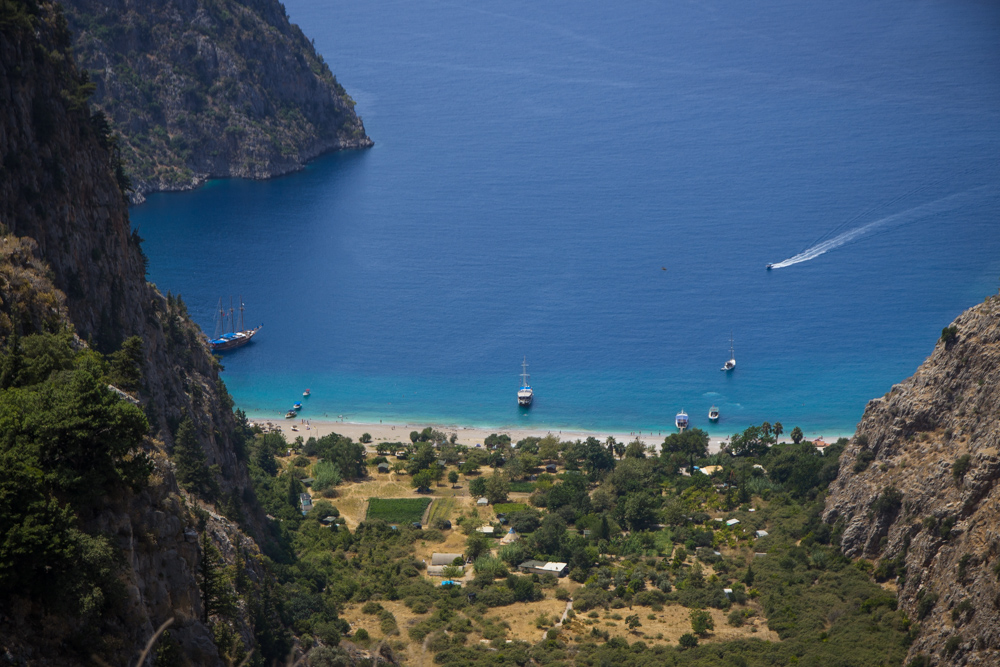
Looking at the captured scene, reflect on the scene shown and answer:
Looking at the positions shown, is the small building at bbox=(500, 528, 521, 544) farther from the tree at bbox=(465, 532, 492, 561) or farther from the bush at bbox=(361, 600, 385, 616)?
the bush at bbox=(361, 600, 385, 616)

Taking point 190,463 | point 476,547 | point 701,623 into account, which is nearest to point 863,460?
point 701,623

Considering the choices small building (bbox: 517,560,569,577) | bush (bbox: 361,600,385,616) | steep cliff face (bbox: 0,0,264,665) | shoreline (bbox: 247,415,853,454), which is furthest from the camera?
shoreline (bbox: 247,415,853,454)

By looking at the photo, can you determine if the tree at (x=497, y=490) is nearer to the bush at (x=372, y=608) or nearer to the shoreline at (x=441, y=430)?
the shoreline at (x=441, y=430)

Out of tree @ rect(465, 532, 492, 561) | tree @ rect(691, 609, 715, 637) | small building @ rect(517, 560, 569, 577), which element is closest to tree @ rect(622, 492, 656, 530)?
small building @ rect(517, 560, 569, 577)

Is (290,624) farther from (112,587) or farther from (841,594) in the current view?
(841,594)

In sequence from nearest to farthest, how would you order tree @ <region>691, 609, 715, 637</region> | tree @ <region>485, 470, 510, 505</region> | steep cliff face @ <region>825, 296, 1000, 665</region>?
steep cliff face @ <region>825, 296, 1000, 665</region>, tree @ <region>691, 609, 715, 637</region>, tree @ <region>485, 470, 510, 505</region>

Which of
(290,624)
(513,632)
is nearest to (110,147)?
(290,624)

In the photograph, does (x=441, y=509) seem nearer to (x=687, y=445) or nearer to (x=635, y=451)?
(x=635, y=451)
